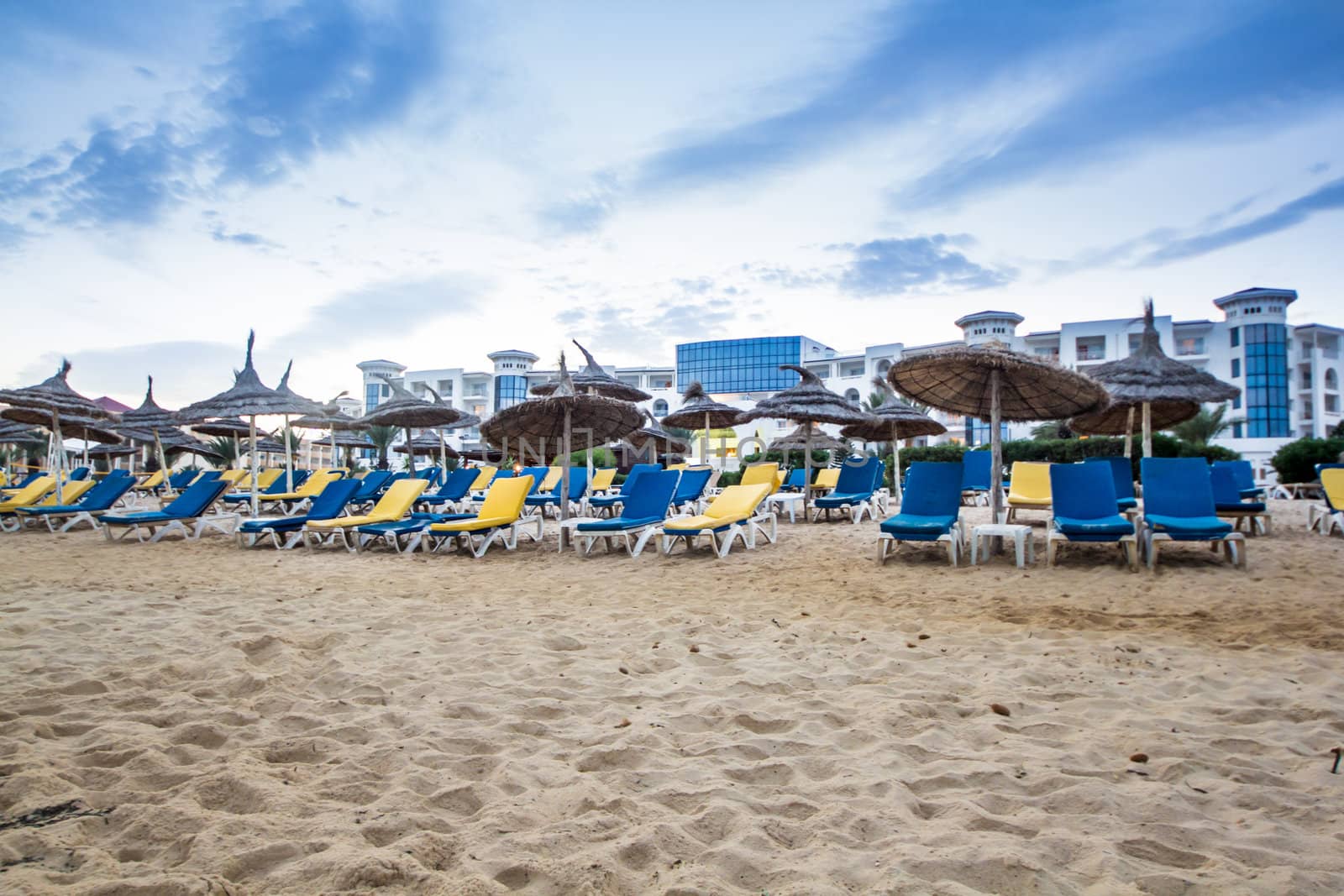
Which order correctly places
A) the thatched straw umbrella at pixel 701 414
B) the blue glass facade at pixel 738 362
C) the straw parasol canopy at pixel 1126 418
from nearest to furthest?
the straw parasol canopy at pixel 1126 418, the thatched straw umbrella at pixel 701 414, the blue glass facade at pixel 738 362

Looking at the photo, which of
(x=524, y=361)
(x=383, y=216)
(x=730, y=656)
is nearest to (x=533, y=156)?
(x=383, y=216)

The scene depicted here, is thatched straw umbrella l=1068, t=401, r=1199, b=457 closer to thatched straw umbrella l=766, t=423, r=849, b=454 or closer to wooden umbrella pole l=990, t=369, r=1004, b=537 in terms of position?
wooden umbrella pole l=990, t=369, r=1004, b=537

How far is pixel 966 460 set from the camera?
1193 cm

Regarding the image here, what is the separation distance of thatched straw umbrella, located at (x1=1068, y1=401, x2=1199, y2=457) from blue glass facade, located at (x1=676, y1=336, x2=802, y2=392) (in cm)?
5074

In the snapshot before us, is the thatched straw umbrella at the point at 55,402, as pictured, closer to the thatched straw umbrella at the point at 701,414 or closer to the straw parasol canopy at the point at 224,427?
the straw parasol canopy at the point at 224,427

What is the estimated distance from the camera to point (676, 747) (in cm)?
232

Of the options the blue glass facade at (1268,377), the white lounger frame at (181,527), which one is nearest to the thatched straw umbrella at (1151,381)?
the white lounger frame at (181,527)

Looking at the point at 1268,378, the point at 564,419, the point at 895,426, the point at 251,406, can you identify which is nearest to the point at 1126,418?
the point at 895,426

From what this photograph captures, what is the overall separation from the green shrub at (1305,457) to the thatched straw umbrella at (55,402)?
25.1 meters

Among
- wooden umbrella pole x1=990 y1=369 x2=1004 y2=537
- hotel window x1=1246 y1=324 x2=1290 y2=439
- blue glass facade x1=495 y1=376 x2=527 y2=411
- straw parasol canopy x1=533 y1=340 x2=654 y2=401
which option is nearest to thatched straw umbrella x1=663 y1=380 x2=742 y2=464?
straw parasol canopy x1=533 y1=340 x2=654 y2=401

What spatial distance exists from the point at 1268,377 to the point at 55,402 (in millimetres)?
57808

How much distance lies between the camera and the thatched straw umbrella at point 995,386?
259 inches

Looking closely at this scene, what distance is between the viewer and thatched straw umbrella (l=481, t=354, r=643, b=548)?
8.47 m

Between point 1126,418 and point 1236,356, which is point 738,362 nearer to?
point 1236,356
